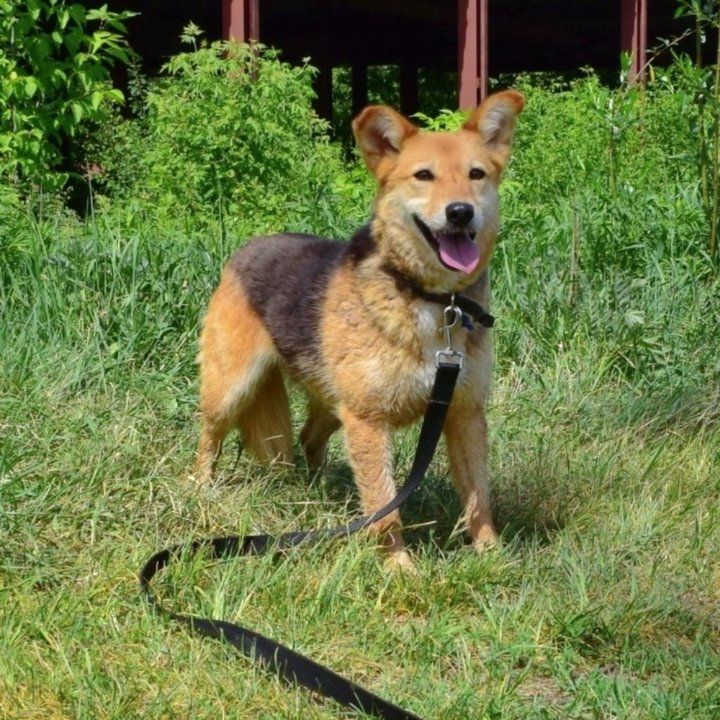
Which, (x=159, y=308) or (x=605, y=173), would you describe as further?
(x=605, y=173)

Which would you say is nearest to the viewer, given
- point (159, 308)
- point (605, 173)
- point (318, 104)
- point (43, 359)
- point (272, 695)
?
point (272, 695)

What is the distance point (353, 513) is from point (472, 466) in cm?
58

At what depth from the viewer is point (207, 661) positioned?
352 centimetres

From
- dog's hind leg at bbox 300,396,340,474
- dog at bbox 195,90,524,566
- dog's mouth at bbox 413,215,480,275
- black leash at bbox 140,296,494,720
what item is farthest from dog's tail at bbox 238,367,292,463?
dog's mouth at bbox 413,215,480,275

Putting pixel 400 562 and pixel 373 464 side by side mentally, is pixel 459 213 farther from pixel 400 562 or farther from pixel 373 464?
pixel 400 562

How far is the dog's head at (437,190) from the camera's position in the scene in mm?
4188

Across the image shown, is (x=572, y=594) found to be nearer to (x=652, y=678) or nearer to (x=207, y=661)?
(x=652, y=678)

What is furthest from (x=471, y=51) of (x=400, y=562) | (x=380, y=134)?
(x=400, y=562)

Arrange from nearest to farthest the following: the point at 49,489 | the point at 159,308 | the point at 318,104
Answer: the point at 49,489
the point at 159,308
the point at 318,104

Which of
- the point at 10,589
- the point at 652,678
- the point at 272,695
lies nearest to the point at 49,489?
the point at 10,589

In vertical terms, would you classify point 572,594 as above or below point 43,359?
below

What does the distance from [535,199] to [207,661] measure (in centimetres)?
542

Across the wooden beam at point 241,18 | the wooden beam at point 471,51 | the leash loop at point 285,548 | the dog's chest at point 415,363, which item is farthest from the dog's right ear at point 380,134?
the wooden beam at point 471,51

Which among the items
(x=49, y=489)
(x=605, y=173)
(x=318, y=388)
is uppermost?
(x=605, y=173)
